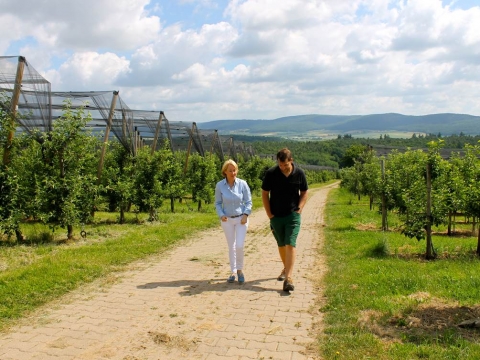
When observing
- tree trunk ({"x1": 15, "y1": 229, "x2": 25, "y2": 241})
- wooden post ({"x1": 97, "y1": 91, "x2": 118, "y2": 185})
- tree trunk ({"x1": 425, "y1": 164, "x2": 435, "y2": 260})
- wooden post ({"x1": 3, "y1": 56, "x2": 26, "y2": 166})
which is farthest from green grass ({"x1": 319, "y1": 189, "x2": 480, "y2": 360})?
wooden post ({"x1": 97, "y1": 91, "x2": 118, "y2": 185})

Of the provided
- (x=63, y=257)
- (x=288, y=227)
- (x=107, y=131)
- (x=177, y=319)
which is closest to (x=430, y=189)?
(x=288, y=227)

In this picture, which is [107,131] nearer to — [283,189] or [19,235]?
[19,235]

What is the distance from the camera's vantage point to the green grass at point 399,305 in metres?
4.12

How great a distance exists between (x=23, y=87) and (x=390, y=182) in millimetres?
10410

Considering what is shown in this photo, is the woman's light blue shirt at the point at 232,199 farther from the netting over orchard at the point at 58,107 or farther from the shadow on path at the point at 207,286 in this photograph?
the netting over orchard at the point at 58,107

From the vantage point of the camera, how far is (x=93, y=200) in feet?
36.0

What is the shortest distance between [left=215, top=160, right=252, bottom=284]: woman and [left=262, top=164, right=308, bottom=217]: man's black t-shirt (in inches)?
17.8

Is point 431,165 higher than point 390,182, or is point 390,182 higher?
point 431,165

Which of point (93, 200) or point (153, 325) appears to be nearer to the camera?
point (153, 325)

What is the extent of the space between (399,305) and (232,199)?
266cm

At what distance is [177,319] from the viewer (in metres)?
5.08

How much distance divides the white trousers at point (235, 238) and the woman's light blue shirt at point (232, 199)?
5.0 inches

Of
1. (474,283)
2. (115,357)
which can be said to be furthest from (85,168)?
(474,283)

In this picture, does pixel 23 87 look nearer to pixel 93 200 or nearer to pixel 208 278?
pixel 93 200
